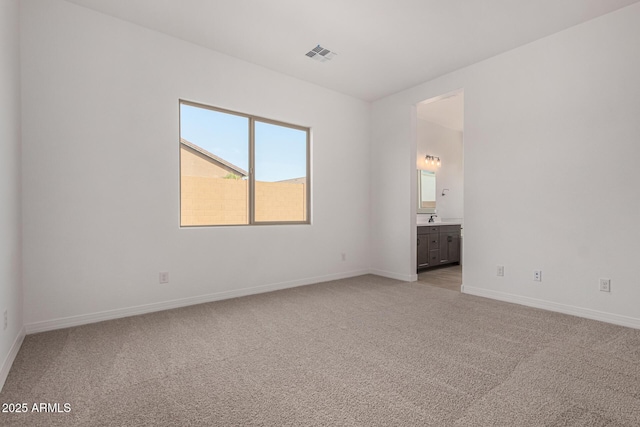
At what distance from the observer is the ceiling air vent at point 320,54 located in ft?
11.8

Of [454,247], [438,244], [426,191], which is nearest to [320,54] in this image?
[426,191]

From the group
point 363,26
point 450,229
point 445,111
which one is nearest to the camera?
point 363,26

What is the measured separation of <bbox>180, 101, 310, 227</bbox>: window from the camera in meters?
3.58

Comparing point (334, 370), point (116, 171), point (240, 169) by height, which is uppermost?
point (240, 169)

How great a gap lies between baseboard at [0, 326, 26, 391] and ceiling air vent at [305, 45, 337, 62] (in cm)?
376

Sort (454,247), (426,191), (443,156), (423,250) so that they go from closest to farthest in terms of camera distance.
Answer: (423,250), (454,247), (426,191), (443,156)

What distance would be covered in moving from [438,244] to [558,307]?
Result: 2534mm

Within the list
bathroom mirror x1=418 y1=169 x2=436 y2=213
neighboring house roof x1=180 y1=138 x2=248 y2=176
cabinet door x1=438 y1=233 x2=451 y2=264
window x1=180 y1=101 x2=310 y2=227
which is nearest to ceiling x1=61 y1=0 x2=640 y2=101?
window x1=180 y1=101 x2=310 y2=227

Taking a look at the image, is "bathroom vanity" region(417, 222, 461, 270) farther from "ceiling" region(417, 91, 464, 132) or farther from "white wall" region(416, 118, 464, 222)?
"ceiling" region(417, 91, 464, 132)

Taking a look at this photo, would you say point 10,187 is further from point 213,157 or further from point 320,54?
point 320,54

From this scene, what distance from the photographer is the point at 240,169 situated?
3.98 meters

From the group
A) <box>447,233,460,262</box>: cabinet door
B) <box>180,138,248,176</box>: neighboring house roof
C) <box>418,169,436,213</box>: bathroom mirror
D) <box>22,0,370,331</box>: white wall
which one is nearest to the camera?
<box>22,0,370,331</box>: white wall

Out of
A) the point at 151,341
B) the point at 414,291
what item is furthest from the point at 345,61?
the point at 151,341

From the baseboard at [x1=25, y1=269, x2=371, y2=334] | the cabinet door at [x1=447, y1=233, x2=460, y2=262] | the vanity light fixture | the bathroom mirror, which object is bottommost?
the baseboard at [x1=25, y1=269, x2=371, y2=334]
